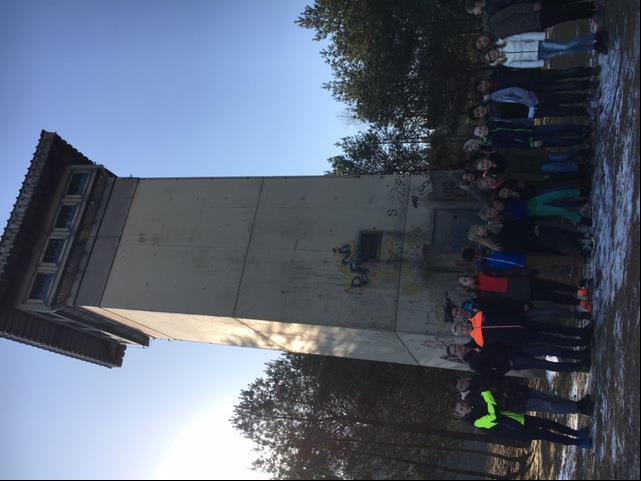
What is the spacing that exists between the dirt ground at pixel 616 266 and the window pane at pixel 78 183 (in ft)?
37.7

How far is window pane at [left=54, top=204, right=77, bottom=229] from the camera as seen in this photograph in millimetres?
13516

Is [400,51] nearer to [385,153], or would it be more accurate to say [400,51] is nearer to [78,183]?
[385,153]

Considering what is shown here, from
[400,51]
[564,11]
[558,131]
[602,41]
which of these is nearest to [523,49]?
[564,11]

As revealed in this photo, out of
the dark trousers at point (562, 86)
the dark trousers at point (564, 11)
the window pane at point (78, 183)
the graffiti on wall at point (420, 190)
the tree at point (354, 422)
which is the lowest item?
the tree at point (354, 422)

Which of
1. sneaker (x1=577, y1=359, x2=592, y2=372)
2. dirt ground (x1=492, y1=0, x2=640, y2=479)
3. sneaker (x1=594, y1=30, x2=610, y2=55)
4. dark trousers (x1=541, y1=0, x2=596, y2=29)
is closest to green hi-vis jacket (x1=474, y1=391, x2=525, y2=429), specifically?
dirt ground (x1=492, y1=0, x2=640, y2=479)

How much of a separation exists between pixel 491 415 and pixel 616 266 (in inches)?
107

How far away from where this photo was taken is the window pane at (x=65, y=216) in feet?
44.3

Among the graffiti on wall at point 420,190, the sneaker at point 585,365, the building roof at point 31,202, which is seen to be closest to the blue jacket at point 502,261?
the sneaker at point 585,365

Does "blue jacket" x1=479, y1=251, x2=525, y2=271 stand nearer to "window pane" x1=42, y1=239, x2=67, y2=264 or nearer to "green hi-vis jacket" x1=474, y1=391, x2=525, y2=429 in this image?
"green hi-vis jacket" x1=474, y1=391, x2=525, y2=429

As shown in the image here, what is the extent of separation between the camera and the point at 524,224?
8820 mm

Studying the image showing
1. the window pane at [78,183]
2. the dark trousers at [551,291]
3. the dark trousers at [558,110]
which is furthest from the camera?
the window pane at [78,183]

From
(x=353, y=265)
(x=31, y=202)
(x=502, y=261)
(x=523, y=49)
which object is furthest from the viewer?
(x=31, y=202)

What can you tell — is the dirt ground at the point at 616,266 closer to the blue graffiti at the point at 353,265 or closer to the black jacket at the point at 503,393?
the black jacket at the point at 503,393

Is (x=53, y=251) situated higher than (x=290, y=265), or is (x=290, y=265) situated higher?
(x=290, y=265)
